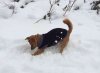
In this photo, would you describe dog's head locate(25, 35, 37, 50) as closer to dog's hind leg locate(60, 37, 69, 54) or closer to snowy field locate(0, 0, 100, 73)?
snowy field locate(0, 0, 100, 73)

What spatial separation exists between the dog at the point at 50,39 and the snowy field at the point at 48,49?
0.37 feet

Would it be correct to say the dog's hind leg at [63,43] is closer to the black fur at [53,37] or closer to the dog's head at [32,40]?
the black fur at [53,37]

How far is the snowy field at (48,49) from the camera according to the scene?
3287 millimetres

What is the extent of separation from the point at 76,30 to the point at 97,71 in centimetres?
89

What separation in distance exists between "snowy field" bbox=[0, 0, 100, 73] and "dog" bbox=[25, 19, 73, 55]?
11 centimetres

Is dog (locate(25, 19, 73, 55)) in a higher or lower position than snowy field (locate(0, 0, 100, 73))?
higher

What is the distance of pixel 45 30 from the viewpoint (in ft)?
12.9

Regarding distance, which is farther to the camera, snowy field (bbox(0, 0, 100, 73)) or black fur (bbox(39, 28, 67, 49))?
black fur (bbox(39, 28, 67, 49))

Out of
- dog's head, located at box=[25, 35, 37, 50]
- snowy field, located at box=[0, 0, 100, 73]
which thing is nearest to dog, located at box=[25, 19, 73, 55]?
dog's head, located at box=[25, 35, 37, 50]

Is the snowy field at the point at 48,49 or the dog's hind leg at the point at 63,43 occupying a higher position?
the dog's hind leg at the point at 63,43

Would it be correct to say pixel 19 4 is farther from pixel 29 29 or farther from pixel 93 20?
pixel 93 20

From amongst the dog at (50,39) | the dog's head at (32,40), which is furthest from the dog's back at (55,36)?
the dog's head at (32,40)

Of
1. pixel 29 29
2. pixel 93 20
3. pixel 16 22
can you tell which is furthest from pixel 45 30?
pixel 93 20

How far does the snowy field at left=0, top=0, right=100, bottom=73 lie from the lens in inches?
129
